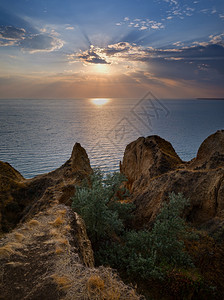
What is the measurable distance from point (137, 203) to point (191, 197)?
472cm

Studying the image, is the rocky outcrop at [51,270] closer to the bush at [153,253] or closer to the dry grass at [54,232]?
the dry grass at [54,232]

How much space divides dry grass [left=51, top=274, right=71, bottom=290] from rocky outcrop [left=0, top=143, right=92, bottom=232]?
36.7ft

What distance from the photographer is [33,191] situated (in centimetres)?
2173

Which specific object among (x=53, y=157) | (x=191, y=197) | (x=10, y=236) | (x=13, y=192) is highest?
(x=10, y=236)

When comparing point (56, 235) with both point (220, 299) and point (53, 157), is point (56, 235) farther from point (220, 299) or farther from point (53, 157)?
point (53, 157)

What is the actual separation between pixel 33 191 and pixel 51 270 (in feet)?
55.8

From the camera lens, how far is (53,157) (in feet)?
176

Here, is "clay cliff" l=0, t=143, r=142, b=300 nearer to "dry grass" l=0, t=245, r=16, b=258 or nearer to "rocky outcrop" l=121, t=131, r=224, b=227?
"dry grass" l=0, t=245, r=16, b=258

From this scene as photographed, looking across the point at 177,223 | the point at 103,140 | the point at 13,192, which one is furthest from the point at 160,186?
the point at 103,140

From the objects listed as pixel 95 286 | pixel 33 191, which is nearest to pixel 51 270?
pixel 95 286

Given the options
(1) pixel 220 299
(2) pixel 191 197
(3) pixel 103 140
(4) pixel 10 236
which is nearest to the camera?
(4) pixel 10 236

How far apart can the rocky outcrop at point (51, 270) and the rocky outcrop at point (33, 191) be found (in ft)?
28.4

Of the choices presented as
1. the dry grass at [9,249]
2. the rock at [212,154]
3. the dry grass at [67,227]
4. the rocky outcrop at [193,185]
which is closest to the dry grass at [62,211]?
the dry grass at [67,227]

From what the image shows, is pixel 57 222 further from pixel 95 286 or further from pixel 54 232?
pixel 95 286
